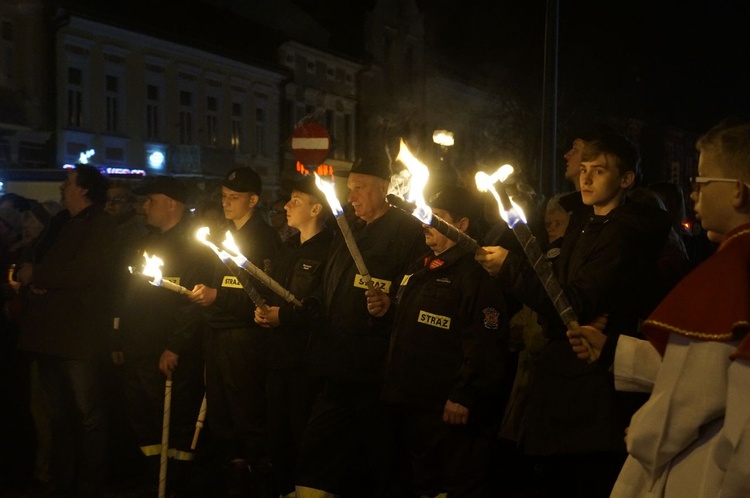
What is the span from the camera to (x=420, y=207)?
12.7ft

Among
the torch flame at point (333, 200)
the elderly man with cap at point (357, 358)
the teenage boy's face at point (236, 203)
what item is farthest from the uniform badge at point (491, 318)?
the teenage boy's face at point (236, 203)

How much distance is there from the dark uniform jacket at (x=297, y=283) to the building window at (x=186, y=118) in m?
27.5

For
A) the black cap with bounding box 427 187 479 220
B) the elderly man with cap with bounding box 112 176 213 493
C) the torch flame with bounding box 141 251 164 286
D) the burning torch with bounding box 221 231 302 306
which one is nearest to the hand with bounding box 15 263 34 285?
the elderly man with cap with bounding box 112 176 213 493

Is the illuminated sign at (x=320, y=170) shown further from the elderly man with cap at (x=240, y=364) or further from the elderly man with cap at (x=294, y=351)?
the elderly man with cap at (x=240, y=364)

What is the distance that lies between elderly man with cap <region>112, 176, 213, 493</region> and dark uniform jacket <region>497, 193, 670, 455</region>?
367 centimetres

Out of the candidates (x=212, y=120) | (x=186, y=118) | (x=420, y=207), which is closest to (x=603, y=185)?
(x=420, y=207)

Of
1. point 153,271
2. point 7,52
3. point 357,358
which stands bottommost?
point 357,358

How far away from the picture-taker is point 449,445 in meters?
5.84

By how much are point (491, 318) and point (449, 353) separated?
354mm

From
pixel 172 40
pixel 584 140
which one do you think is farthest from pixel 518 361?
pixel 172 40

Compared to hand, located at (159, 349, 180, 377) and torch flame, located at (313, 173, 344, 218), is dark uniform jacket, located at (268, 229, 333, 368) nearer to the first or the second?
hand, located at (159, 349, 180, 377)

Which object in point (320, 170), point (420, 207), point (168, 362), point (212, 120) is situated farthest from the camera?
point (212, 120)

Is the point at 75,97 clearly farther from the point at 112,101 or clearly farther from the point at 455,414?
the point at 455,414

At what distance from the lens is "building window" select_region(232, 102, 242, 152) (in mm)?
37344
